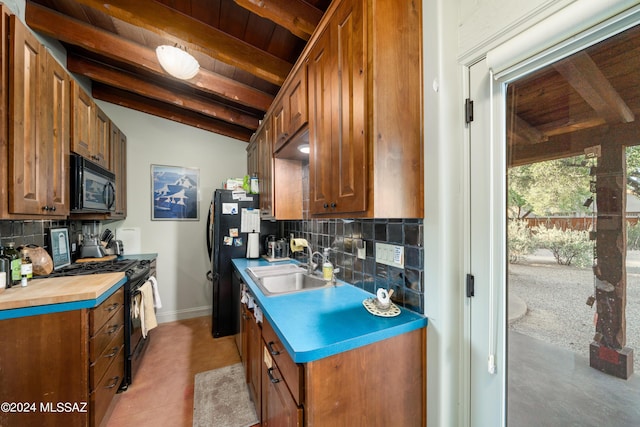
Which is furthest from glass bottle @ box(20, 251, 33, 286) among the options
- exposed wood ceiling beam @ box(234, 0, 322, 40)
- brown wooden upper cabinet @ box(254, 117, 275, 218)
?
exposed wood ceiling beam @ box(234, 0, 322, 40)

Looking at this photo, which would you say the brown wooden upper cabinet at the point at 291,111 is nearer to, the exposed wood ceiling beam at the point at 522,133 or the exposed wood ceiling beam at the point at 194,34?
the exposed wood ceiling beam at the point at 194,34

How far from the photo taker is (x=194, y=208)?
3.46 metres

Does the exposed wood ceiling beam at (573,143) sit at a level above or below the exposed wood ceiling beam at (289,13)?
below

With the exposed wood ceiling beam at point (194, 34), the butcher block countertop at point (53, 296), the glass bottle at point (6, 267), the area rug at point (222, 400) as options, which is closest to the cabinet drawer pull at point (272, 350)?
the area rug at point (222, 400)

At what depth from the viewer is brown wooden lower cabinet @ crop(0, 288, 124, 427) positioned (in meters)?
1.25

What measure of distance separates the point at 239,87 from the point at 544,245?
2790 millimetres

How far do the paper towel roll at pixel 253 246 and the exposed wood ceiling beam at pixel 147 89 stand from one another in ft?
5.02

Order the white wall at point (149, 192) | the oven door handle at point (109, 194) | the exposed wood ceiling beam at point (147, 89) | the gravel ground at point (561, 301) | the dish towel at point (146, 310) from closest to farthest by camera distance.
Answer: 1. the gravel ground at point (561, 301)
2. the dish towel at point (146, 310)
3. the oven door handle at point (109, 194)
4. the exposed wood ceiling beam at point (147, 89)
5. the white wall at point (149, 192)

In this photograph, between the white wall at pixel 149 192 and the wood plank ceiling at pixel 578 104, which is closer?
the wood plank ceiling at pixel 578 104

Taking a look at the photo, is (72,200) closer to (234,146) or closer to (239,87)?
(239,87)

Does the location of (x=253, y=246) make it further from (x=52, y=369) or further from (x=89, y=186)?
(x=52, y=369)

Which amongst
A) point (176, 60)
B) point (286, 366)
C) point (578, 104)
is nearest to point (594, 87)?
point (578, 104)

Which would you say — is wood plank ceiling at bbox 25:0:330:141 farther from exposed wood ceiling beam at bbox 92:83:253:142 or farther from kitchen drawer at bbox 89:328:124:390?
kitchen drawer at bbox 89:328:124:390

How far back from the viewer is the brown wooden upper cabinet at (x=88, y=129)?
188 centimetres
